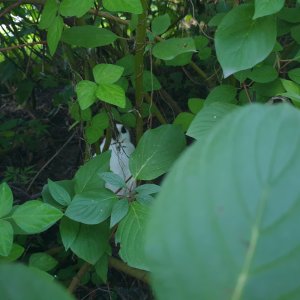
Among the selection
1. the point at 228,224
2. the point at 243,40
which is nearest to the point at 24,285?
the point at 228,224

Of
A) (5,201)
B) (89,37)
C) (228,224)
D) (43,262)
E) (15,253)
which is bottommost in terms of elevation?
(43,262)

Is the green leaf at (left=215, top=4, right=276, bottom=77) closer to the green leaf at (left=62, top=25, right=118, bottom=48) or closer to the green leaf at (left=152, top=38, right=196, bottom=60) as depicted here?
the green leaf at (left=152, top=38, right=196, bottom=60)

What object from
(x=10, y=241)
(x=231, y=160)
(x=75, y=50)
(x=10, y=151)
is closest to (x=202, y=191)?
(x=231, y=160)

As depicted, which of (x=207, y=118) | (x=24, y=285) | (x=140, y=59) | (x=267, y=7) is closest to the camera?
(x=24, y=285)

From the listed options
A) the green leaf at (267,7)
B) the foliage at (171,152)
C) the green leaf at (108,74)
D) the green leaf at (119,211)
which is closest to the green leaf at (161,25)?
the foliage at (171,152)

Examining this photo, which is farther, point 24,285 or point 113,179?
point 113,179

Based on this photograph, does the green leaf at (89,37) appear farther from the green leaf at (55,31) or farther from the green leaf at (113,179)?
the green leaf at (113,179)

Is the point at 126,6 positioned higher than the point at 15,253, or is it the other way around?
the point at 126,6

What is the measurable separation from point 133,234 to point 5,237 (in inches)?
8.8

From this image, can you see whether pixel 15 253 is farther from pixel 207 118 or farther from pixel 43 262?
pixel 207 118

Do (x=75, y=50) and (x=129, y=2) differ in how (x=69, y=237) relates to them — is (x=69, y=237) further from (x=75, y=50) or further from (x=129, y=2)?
(x=75, y=50)

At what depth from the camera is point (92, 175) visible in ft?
3.31

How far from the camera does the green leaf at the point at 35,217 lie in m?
0.82

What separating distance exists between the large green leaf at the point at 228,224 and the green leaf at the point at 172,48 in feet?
2.31
